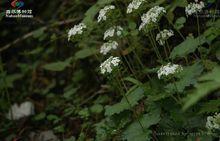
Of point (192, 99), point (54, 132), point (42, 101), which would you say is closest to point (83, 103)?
point (54, 132)

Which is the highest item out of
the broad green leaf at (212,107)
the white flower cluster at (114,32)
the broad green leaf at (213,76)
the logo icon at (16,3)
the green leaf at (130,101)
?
the logo icon at (16,3)

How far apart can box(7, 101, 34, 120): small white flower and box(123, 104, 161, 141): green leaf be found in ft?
5.58

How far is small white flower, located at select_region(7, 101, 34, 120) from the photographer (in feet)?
13.4

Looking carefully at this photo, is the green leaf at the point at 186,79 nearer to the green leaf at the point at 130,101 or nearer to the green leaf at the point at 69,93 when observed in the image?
the green leaf at the point at 130,101

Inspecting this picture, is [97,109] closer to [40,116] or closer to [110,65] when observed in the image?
[40,116]

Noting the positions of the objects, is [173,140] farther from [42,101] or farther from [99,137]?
[42,101]

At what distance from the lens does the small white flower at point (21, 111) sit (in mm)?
4098

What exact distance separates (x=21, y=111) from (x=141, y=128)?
189 centimetres

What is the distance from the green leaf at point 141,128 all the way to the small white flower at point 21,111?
1.70 meters

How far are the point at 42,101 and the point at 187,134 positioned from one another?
7.29 feet

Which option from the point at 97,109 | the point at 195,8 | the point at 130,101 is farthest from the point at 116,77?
the point at 97,109

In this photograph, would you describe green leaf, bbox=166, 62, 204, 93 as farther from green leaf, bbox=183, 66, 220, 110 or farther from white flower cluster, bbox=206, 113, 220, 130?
green leaf, bbox=183, 66, 220, 110

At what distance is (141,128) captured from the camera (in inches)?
104

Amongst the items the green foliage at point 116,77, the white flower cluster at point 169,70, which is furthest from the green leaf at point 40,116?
the white flower cluster at point 169,70
